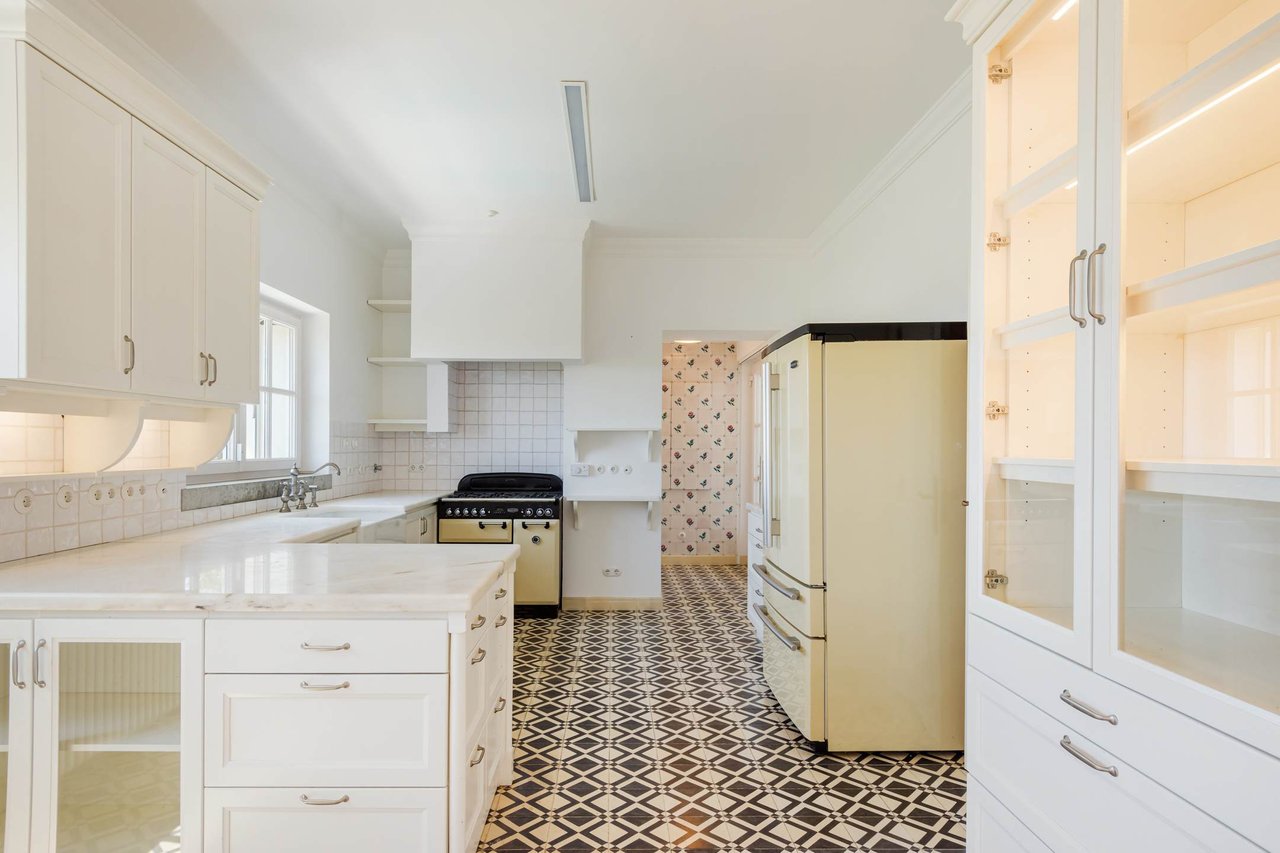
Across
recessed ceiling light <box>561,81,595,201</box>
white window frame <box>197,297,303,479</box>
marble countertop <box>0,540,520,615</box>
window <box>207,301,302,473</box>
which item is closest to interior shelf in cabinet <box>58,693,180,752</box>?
marble countertop <box>0,540,520,615</box>

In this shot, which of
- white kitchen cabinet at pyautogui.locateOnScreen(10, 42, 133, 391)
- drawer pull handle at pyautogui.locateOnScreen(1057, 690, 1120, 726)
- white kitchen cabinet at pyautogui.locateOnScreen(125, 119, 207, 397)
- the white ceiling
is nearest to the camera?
drawer pull handle at pyautogui.locateOnScreen(1057, 690, 1120, 726)

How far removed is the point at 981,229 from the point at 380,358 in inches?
163

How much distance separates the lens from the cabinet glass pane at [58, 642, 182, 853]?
153cm

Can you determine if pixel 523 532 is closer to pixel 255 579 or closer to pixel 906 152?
pixel 255 579

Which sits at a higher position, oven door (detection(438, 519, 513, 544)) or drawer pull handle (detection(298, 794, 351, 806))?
oven door (detection(438, 519, 513, 544))

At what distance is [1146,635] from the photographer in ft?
3.72

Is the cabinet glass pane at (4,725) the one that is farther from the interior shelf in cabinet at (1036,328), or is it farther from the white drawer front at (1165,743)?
the interior shelf in cabinet at (1036,328)

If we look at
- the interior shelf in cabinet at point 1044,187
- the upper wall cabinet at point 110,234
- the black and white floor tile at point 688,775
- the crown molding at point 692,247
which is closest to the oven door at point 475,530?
the black and white floor tile at point 688,775

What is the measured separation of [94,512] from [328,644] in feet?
4.35

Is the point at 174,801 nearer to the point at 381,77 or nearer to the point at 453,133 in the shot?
the point at 381,77

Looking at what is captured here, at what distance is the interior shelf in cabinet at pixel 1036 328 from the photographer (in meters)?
1.29

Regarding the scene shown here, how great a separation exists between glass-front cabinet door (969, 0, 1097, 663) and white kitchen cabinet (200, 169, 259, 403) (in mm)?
2354

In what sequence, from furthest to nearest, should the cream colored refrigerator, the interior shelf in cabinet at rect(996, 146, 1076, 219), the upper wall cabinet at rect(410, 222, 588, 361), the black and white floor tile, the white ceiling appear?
the upper wall cabinet at rect(410, 222, 588, 361) < the cream colored refrigerator < the white ceiling < the black and white floor tile < the interior shelf in cabinet at rect(996, 146, 1076, 219)

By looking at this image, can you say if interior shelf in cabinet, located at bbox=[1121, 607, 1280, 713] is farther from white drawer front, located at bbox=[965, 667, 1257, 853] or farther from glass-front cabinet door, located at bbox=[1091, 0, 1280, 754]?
white drawer front, located at bbox=[965, 667, 1257, 853]
